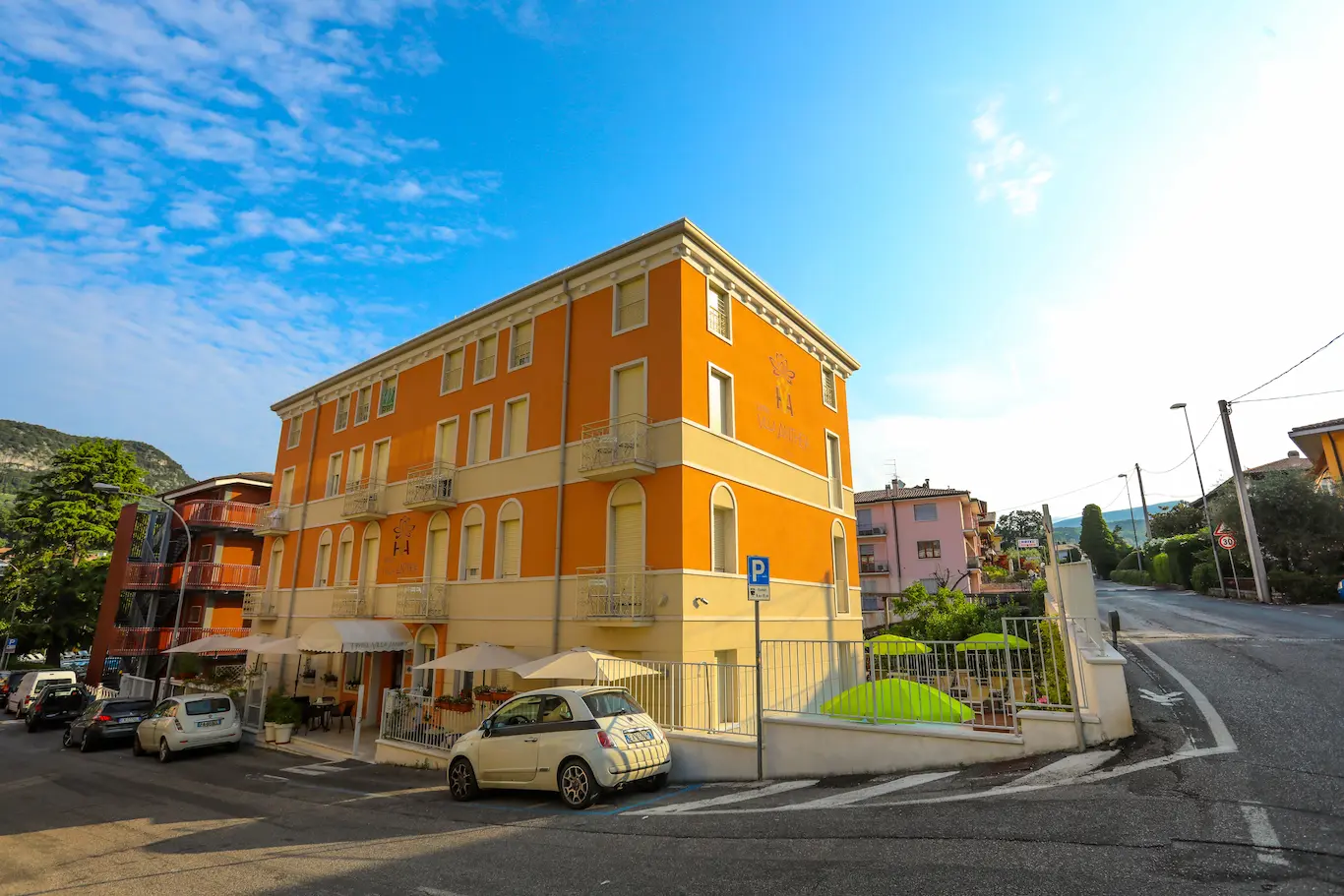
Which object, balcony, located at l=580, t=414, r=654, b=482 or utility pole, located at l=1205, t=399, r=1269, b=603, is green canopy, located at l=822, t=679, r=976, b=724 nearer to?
balcony, located at l=580, t=414, r=654, b=482

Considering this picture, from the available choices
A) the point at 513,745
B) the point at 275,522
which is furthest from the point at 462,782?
the point at 275,522

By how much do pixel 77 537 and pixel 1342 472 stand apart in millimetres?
71054

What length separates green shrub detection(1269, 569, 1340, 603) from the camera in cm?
2548

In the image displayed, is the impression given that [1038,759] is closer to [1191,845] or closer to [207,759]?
[1191,845]

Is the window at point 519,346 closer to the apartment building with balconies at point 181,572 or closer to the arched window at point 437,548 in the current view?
the arched window at point 437,548

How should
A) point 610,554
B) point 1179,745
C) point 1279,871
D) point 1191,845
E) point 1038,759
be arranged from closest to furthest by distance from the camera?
point 1279,871, point 1191,845, point 1179,745, point 1038,759, point 610,554

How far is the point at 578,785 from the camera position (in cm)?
947

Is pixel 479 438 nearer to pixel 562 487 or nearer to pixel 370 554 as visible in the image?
pixel 562 487

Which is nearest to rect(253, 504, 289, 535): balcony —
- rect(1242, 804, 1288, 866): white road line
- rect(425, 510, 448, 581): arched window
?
rect(425, 510, 448, 581): arched window

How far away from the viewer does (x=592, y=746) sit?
9391 millimetres

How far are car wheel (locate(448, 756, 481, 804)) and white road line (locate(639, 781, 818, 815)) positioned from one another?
3664 mm

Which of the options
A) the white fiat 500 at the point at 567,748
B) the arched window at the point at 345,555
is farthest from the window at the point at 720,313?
the arched window at the point at 345,555

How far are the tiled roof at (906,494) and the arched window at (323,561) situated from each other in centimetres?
3132

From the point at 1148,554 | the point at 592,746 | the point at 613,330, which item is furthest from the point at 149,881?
the point at 1148,554
